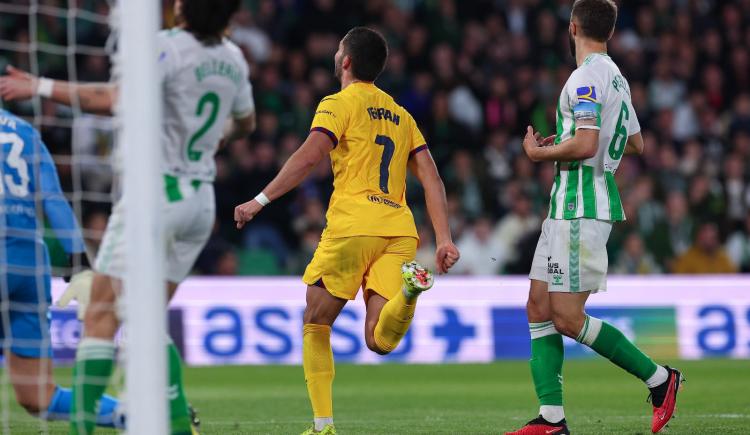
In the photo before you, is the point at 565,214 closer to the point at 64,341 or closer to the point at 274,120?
the point at 64,341

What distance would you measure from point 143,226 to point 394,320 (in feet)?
7.42

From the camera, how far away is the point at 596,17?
641cm

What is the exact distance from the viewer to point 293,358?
509 inches

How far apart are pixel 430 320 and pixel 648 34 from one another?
747cm

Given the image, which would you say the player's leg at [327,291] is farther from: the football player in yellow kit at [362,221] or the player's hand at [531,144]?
the player's hand at [531,144]

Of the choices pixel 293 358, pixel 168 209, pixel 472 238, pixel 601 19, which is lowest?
pixel 293 358

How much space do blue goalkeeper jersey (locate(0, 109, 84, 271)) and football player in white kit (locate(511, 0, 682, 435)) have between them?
7.88 feet

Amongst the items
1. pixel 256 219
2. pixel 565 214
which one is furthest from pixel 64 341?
pixel 565 214

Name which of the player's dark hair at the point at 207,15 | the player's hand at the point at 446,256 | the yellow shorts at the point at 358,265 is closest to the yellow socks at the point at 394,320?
the yellow shorts at the point at 358,265

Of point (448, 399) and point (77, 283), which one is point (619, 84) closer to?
point (77, 283)

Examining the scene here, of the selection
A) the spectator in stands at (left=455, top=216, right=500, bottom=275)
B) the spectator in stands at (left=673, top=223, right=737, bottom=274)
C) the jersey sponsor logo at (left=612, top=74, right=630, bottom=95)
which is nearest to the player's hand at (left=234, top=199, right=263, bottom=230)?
the jersey sponsor logo at (left=612, top=74, right=630, bottom=95)

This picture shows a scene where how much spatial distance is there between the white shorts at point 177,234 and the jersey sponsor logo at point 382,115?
60.8 inches

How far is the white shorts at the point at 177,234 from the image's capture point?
16.2 feet

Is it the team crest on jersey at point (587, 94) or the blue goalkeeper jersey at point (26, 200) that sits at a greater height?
the team crest on jersey at point (587, 94)
